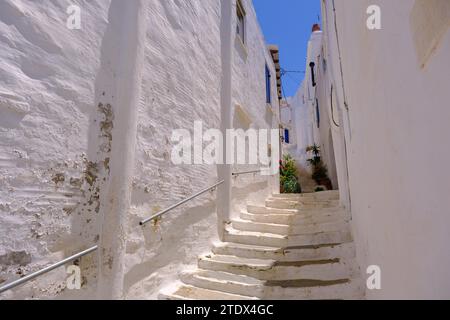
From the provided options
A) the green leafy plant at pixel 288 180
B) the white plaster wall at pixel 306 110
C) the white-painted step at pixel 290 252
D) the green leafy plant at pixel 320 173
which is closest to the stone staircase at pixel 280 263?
the white-painted step at pixel 290 252

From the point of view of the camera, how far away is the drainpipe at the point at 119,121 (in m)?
2.50

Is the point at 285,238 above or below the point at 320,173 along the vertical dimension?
below

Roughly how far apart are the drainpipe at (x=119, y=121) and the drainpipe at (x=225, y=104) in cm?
231

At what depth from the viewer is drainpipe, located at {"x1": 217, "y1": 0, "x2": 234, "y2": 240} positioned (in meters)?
4.90

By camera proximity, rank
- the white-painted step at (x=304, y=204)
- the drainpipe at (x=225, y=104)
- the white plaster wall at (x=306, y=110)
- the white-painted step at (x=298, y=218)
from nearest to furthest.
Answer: the white-painted step at (x=298, y=218)
the drainpipe at (x=225, y=104)
the white-painted step at (x=304, y=204)
the white plaster wall at (x=306, y=110)

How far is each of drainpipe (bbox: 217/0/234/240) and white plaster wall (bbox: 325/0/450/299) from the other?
2.45 m

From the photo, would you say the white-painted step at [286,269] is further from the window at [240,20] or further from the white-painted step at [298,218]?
the window at [240,20]

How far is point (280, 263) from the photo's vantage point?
3.67m

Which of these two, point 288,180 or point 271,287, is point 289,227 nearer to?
point 271,287

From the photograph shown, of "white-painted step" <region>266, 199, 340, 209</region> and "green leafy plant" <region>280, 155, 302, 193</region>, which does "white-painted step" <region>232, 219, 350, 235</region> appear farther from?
"green leafy plant" <region>280, 155, 302, 193</region>

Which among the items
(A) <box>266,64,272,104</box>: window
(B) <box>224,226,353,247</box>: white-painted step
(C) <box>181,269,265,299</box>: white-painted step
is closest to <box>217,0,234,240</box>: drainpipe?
(B) <box>224,226,353,247</box>: white-painted step

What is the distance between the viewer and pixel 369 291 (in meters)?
2.79

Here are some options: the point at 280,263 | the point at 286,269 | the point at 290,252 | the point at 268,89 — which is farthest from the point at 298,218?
the point at 268,89

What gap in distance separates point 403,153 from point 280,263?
245 centimetres
